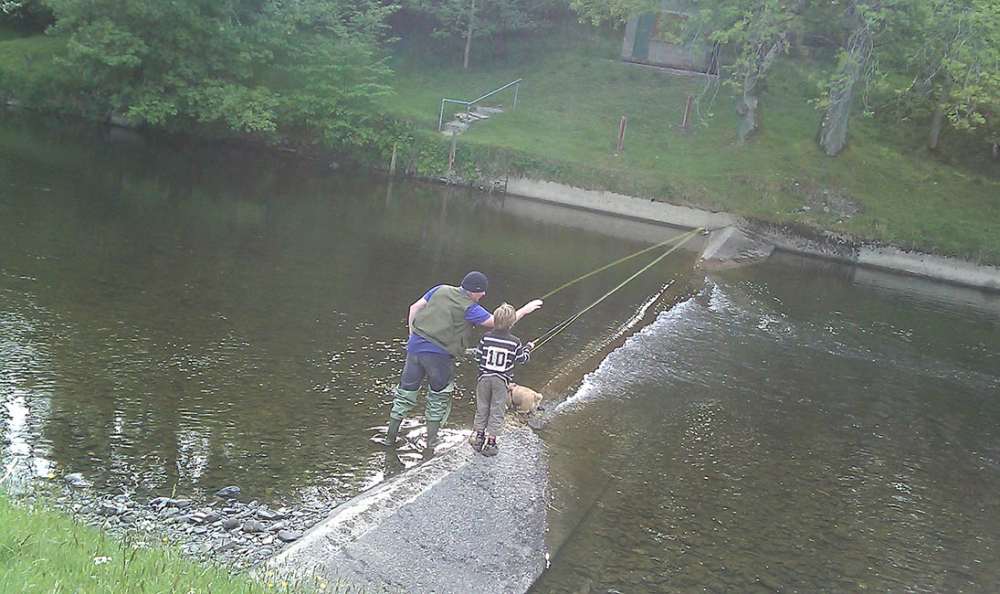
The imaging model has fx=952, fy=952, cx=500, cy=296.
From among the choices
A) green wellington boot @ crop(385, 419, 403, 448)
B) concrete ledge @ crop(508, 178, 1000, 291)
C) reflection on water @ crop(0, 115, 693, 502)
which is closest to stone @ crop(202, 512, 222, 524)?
reflection on water @ crop(0, 115, 693, 502)

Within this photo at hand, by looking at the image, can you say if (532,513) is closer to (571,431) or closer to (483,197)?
(571,431)

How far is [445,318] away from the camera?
10000 millimetres

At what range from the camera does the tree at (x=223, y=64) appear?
32969 millimetres

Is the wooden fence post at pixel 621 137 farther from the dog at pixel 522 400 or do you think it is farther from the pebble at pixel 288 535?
→ the pebble at pixel 288 535

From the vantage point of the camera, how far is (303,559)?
738 cm

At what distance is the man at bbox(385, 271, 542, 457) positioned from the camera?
32.8 feet

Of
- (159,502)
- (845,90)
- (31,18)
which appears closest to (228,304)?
(159,502)

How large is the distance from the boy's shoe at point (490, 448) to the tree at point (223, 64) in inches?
986

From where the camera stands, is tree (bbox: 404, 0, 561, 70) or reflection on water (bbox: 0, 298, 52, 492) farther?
tree (bbox: 404, 0, 561, 70)

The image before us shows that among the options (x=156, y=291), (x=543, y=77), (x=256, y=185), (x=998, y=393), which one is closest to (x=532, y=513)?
(x=156, y=291)

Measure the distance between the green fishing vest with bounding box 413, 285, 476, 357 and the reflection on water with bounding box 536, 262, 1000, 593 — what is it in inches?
72.7

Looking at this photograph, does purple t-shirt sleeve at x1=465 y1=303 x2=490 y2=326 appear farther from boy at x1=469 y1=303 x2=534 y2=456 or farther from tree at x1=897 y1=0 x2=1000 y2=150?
tree at x1=897 y1=0 x2=1000 y2=150

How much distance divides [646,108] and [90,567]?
119ft

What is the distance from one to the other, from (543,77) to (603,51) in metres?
4.22
